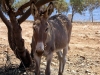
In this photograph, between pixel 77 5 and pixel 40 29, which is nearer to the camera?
pixel 40 29

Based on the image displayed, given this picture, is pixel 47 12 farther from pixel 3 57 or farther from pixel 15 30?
pixel 3 57

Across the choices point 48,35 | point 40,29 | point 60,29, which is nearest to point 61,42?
point 60,29

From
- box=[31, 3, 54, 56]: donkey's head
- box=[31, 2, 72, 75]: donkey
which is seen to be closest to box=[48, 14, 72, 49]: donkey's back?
box=[31, 2, 72, 75]: donkey

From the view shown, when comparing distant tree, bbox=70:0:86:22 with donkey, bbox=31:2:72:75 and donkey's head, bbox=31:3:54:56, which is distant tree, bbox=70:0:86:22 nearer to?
donkey, bbox=31:2:72:75

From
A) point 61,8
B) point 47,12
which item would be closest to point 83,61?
point 47,12

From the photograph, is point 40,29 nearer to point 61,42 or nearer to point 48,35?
point 48,35

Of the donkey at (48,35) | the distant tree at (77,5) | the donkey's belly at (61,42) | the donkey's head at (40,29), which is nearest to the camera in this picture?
the donkey's head at (40,29)

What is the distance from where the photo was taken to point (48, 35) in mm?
5180

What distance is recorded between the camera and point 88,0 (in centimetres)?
4125

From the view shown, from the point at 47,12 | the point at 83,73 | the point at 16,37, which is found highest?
the point at 47,12

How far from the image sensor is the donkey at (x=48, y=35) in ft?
15.3

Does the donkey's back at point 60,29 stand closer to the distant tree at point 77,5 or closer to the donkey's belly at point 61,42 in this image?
the donkey's belly at point 61,42

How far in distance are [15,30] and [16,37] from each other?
186 mm

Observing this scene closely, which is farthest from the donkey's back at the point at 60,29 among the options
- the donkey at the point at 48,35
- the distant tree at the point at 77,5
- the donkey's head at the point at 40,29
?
the distant tree at the point at 77,5
